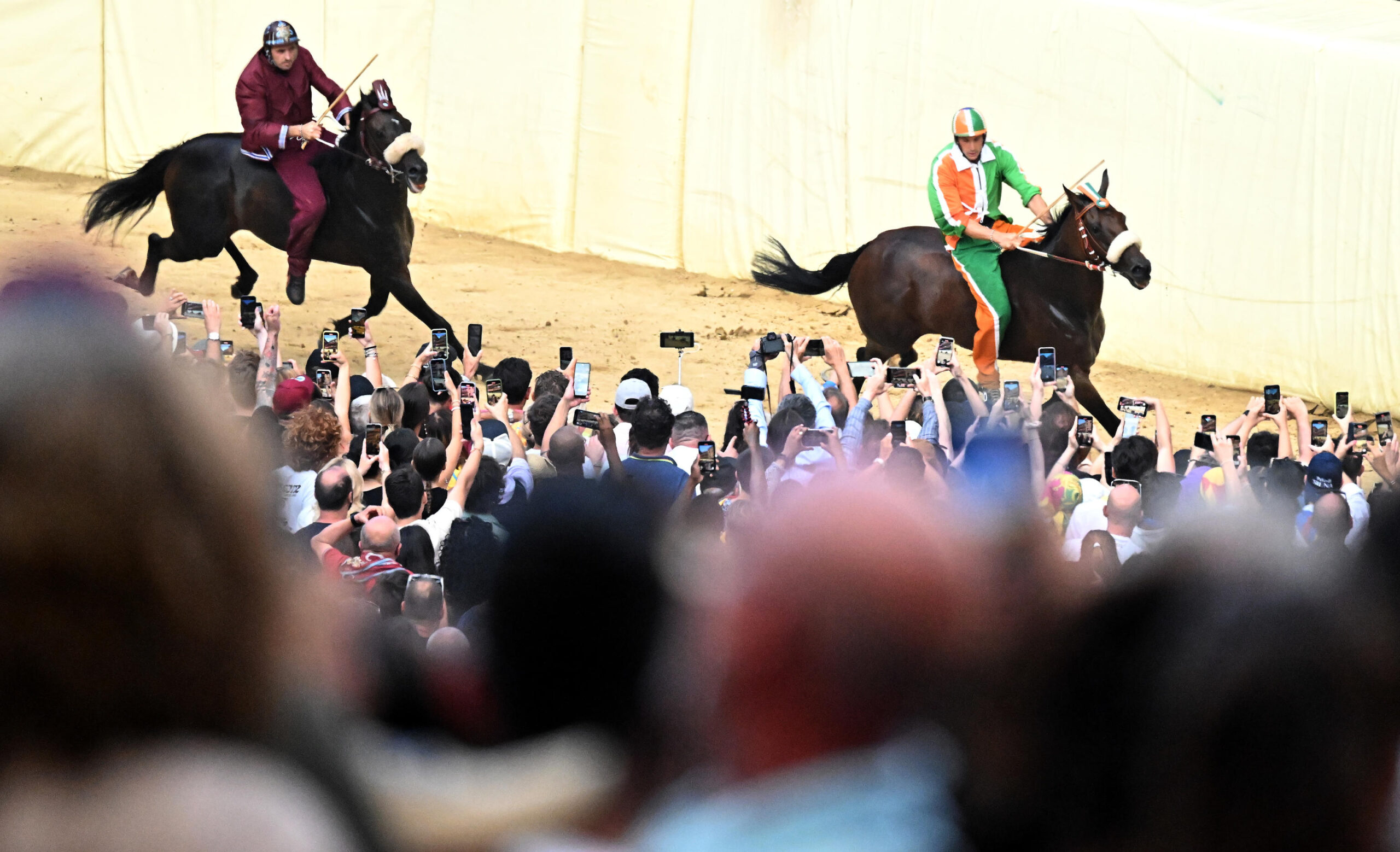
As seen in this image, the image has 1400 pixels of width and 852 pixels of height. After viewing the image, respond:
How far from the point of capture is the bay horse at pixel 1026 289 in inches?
359

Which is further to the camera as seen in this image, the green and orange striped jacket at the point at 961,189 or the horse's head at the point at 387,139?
the horse's head at the point at 387,139

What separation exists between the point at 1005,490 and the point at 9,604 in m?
2.99

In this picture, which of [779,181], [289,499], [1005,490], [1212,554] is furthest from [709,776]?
[779,181]

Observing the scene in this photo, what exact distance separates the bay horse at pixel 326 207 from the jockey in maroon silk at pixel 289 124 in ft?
0.30

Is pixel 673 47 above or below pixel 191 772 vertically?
above

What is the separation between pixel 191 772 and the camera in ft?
4.07

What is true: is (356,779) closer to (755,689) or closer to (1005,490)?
(755,689)

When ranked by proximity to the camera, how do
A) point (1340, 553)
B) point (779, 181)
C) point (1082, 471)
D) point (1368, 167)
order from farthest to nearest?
point (779, 181), point (1368, 167), point (1082, 471), point (1340, 553)

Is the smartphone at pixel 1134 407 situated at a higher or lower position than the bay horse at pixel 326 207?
lower

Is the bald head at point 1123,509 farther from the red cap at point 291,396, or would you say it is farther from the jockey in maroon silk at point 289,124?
the jockey in maroon silk at point 289,124

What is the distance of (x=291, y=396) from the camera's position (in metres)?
6.27

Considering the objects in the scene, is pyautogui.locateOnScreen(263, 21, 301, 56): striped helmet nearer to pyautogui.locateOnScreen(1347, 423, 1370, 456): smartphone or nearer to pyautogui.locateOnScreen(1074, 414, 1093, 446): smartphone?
pyautogui.locateOnScreen(1074, 414, 1093, 446): smartphone

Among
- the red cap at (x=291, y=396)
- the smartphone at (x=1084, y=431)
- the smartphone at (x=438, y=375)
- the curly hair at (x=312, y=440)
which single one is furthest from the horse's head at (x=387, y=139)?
the smartphone at (x=1084, y=431)

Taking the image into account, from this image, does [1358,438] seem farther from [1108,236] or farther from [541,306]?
[541,306]
